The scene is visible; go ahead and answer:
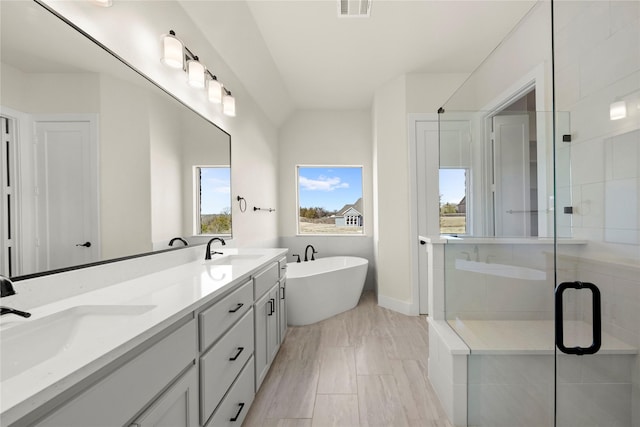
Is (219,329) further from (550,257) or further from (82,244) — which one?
(550,257)

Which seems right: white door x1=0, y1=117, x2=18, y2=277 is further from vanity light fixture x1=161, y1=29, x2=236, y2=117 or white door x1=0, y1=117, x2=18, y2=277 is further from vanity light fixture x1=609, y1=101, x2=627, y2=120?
vanity light fixture x1=609, y1=101, x2=627, y2=120

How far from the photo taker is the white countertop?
0.49 metres

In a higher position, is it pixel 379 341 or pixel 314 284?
pixel 314 284

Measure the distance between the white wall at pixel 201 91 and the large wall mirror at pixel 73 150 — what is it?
0.35 ft

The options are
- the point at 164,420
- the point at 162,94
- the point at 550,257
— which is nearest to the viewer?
the point at 164,420

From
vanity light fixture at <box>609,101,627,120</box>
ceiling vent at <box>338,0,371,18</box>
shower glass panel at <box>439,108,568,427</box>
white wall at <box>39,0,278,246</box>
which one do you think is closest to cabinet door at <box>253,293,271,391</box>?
white wall at <box>39,0,278,246</box>

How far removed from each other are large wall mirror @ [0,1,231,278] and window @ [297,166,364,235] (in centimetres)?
289

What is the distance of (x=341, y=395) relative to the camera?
179cm

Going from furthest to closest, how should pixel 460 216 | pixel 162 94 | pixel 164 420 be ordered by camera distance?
pixel 460 216, pixel 162 94, pixel 164 420

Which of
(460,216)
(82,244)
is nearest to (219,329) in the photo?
(82,244)

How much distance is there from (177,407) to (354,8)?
2.72 meters

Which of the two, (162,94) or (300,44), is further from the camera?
(300,44)

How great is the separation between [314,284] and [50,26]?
8.48 feet

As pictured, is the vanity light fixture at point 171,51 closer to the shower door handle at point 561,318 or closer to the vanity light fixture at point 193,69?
the vanity light fixture at point 193,69
